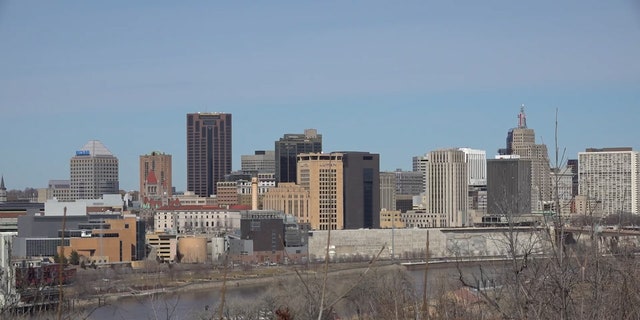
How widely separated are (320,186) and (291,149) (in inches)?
488

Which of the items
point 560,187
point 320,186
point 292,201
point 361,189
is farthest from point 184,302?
point 292,201

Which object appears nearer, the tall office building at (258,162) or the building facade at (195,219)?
the building facade at (195,219)

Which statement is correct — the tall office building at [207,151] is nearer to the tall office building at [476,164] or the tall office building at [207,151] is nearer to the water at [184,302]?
the tall office building at [476,164]

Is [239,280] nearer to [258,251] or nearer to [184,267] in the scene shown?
[184,267]

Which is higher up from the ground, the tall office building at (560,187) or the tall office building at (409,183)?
the tall office building at (560,187)

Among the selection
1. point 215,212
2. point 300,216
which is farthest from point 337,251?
point 215,212

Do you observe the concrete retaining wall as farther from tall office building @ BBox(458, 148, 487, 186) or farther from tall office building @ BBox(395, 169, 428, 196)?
tall office building @ BBox(458, 148, 487, 186)

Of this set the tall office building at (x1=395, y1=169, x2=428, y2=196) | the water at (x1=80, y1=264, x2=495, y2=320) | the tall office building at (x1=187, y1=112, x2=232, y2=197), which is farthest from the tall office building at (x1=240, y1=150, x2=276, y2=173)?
the water at (x1=80, y1=264, x2=495, y2=320)

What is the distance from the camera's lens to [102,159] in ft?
223

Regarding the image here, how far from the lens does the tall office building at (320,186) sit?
4269 centimetres

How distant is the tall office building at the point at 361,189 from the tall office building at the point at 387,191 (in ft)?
33.4

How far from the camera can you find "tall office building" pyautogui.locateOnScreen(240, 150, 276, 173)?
70.3 metres

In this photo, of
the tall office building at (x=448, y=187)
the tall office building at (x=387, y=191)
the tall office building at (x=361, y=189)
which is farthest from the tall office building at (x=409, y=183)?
the tall office building at (x=361, y=189)

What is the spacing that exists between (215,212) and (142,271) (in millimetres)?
17546
